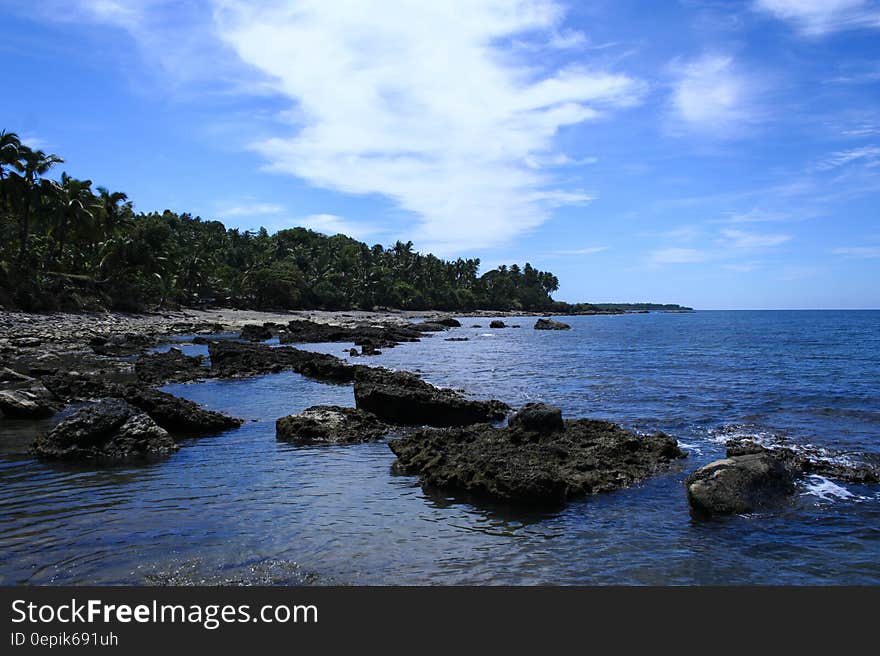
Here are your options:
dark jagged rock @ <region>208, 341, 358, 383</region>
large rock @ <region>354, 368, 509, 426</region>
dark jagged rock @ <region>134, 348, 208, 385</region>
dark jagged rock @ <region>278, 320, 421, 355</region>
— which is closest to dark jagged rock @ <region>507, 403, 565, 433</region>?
large rock @ <region>354, 368, 509, 426</region>

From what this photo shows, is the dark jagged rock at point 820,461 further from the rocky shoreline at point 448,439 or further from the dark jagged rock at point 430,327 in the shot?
the dark jagged rock at point 430,327

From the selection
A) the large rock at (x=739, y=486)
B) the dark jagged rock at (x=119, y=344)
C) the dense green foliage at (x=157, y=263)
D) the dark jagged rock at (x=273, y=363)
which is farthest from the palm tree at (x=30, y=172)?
the large rock at (x=739, y=486)

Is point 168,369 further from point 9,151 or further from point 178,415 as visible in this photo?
point 9,151

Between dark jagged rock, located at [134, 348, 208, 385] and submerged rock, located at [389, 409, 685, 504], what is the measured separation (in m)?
17.2

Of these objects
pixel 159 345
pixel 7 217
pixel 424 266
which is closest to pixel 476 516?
pixel 159 345

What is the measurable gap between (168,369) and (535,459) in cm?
2245

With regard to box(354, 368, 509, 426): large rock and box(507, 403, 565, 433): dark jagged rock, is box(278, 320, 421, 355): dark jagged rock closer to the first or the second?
box(354, 368, 509, 426): large rock

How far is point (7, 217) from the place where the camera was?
60500 mm

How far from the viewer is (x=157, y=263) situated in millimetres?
75375

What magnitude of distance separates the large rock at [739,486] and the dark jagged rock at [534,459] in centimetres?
166

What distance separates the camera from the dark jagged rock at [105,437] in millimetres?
12281

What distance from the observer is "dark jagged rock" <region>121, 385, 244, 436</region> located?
51.1ft

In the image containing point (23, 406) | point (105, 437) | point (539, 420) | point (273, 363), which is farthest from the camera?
point (273, 363)

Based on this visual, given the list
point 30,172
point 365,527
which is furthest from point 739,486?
point 30,172
